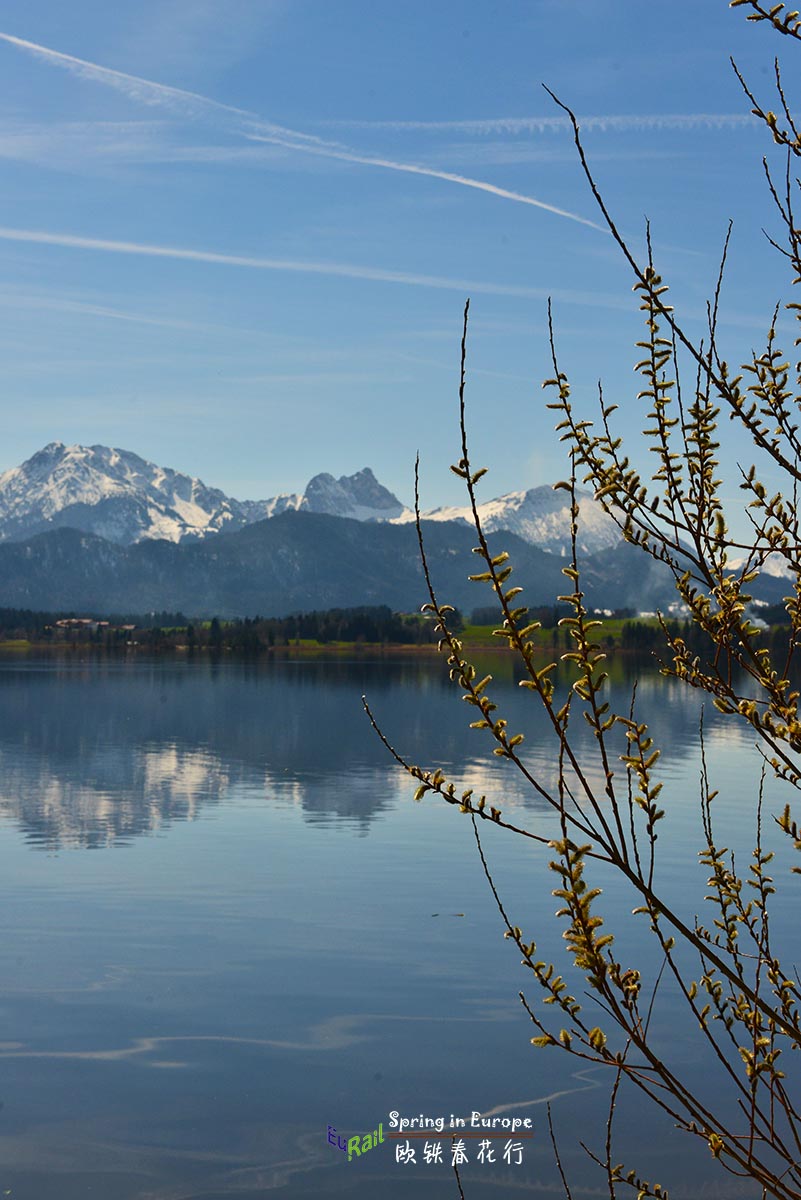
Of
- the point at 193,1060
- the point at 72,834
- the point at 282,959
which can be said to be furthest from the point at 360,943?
the point at 72,834

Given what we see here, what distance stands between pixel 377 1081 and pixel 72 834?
29.0 m

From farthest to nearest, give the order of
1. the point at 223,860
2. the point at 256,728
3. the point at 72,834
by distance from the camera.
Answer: the point at 256,728 → the point at 72,834 → the point at 223,860

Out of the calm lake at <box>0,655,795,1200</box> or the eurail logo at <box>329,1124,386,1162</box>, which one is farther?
the eurail logo at <box>329,1124,386,1162</box>

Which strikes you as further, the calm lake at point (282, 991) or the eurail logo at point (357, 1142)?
the eurail logo at point (357, 1142)

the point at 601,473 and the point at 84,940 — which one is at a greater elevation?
the point at 601,473

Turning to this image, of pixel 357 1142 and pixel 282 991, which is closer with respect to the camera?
pixel 357 1142

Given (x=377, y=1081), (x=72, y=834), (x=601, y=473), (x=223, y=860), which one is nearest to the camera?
(x=601, y=473)

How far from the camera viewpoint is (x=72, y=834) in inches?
1869

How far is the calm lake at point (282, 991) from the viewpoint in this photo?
723 inches

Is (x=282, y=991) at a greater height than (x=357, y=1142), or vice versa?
(x=282, y=991)

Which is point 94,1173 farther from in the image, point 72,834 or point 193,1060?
point 72,834

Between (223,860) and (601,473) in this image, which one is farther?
(223,860)

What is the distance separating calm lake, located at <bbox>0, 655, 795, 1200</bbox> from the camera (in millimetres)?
18375

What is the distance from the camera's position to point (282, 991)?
26.3 m
